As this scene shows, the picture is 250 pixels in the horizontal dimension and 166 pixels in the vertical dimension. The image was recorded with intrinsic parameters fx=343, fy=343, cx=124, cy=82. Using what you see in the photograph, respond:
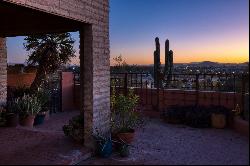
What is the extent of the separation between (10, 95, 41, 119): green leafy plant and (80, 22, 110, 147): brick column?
2801 mm

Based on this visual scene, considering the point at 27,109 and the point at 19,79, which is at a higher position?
the point at 19,79

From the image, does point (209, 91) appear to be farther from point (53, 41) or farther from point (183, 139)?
point (53, 41)

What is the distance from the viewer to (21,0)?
4875 millimetres

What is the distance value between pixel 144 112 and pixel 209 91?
2316mm

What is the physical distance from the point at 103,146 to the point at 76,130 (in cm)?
76

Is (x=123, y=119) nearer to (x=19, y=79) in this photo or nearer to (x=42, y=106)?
(x=42, y=106)

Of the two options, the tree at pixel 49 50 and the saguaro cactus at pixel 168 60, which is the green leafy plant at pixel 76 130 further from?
the tree at pixel 49 50

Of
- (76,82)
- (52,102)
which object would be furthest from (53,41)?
(52,102)

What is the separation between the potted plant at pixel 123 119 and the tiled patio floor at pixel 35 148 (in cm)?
90

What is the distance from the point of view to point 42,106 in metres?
10.7

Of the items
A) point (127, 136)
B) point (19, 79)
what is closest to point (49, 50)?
point (19, 79)

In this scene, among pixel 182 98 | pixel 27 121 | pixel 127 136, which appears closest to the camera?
pixel 127 136

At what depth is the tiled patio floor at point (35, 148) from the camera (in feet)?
19.0

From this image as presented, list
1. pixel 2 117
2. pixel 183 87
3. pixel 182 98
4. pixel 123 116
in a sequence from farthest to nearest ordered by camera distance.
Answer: pixel 183 87 < pixel 182 98 < pixel 2 117 < pixel 123 116
